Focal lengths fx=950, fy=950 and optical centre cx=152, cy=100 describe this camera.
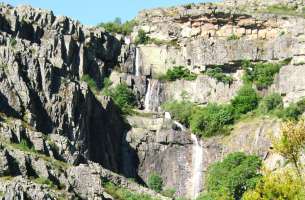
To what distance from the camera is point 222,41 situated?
10694cm

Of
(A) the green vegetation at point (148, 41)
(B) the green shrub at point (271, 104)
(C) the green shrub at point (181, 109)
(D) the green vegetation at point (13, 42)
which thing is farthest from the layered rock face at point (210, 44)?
(D) the green vegetation at point (13, 42)

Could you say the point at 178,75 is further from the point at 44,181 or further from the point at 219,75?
the point at 44,181

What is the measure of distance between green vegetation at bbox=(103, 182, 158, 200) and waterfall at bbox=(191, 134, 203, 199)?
2244 cm

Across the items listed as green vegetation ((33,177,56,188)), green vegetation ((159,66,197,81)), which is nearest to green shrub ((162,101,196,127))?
green vegetation ((159,66,197,81))

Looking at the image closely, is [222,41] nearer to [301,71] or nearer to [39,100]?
[301,71]

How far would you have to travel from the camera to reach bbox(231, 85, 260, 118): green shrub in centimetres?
9825

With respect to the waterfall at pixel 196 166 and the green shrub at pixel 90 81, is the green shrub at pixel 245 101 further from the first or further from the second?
the green shrub at pixel 90 81

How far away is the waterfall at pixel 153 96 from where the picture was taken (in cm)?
10476

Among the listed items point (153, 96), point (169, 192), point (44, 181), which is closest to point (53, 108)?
point (169, 192)

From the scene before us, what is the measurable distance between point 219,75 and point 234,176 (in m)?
22.9

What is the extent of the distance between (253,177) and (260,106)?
52.5 ft

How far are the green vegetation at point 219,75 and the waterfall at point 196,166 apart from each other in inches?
397

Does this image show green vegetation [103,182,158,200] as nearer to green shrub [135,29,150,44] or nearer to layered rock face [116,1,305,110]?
layered rock face [116,1,305,110]

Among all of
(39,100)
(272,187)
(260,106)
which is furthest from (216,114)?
(272,187)
